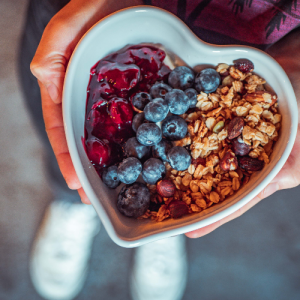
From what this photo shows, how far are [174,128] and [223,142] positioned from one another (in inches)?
5.6

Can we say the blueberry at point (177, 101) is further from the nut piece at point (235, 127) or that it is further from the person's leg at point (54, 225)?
the person's leg at point (54, 225)

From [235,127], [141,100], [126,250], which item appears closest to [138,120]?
[141,100]

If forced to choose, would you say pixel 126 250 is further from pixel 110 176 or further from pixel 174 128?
pixel 174 128

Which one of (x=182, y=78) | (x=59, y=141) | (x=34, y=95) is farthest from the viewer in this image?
(x=34, y=95)

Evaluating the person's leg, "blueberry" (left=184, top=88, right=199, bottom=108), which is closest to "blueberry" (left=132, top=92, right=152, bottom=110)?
"blueberry" (left=184, top=88, right=199, bottom=108)

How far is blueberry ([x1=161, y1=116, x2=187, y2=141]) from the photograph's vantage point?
27.2 inches

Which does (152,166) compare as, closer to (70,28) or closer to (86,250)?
(70,28)

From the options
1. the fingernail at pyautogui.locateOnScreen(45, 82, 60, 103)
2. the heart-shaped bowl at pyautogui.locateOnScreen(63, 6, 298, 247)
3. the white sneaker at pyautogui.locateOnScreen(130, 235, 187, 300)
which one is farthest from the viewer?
the white sneaker at pyautogui.locateOnScreen(130, 235, 187, 300)

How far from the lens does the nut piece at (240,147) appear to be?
2.13 ft

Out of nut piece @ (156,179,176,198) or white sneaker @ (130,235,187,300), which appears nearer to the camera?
nut piece @ (156,179,176,198)

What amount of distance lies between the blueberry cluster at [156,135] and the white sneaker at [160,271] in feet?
1.87

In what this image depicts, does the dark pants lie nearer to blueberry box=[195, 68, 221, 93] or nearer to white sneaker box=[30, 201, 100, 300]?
white sneaker box=[30, 201, 100, 300]

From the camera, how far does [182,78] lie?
2.39 feet

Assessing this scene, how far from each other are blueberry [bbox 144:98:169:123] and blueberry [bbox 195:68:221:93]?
0.43 feet
